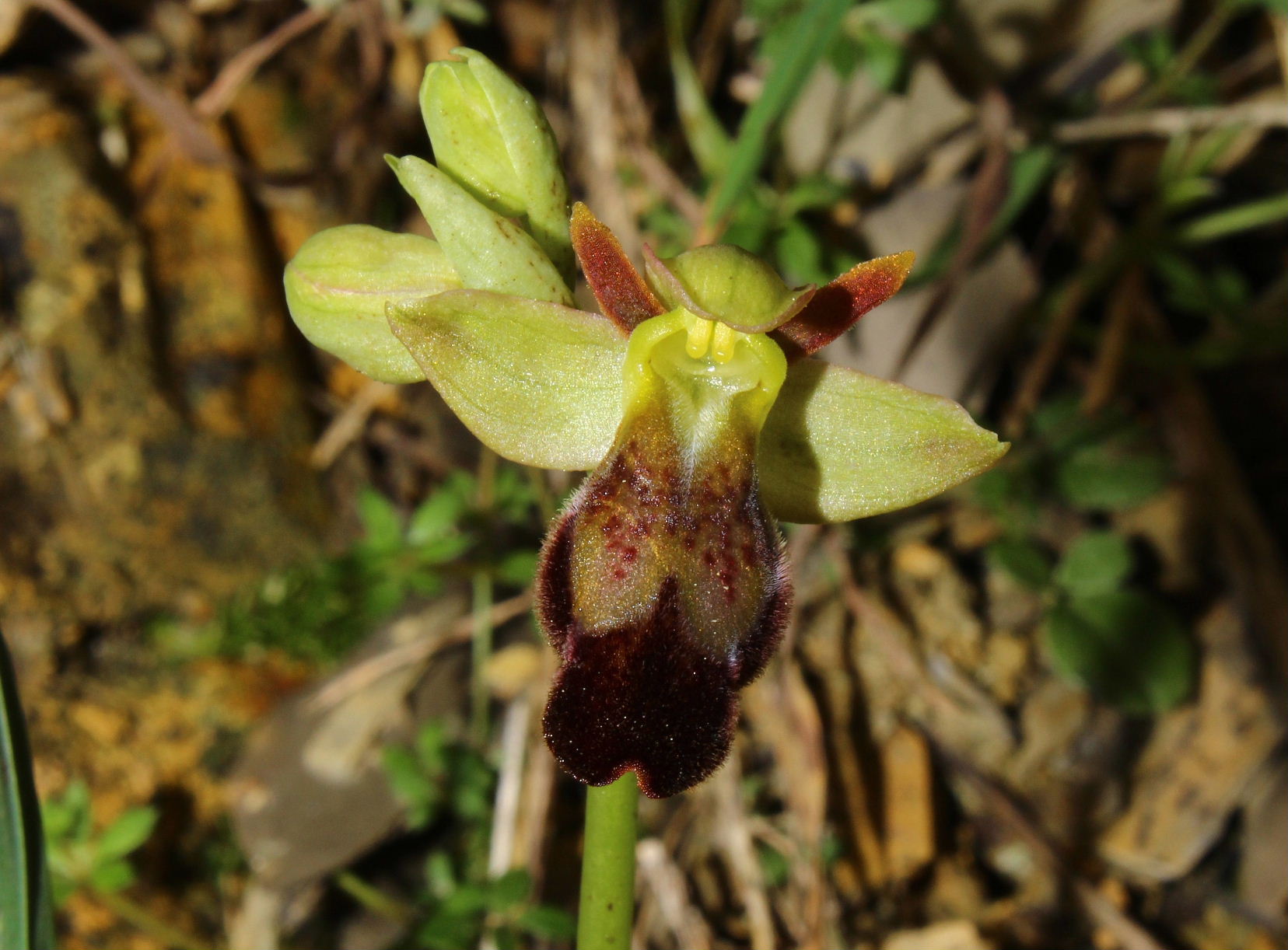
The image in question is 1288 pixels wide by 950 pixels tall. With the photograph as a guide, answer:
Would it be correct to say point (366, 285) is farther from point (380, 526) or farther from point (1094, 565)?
point (1094, 565)

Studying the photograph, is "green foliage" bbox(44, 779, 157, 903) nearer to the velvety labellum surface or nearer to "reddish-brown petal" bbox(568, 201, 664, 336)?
the velvety labellum surface

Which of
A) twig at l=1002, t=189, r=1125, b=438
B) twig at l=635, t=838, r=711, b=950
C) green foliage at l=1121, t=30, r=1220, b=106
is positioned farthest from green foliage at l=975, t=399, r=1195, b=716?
twig at l=635, t=838, r=711, b=950

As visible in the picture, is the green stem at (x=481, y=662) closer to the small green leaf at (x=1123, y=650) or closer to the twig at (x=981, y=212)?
the twig at (x=981, y=212)

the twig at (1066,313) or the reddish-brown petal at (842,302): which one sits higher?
the reddish-brown petal at (842,302)

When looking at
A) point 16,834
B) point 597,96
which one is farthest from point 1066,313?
point 16,834

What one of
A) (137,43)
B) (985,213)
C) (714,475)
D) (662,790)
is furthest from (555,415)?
(137,43)

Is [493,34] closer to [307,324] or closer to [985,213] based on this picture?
[985,213]

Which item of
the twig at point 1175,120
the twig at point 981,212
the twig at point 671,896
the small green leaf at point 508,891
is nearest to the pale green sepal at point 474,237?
the small green leaf at point 508,891
